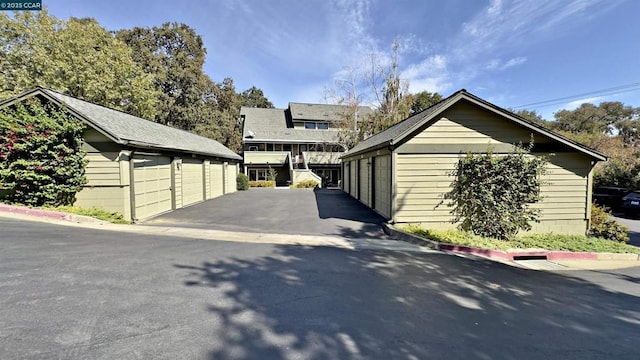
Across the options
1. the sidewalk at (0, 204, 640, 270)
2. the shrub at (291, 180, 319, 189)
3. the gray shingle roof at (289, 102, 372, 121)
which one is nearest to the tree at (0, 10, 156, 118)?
the sidewalk at (0, 204, 640, 270)

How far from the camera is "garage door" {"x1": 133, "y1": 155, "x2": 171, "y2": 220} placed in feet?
31.6

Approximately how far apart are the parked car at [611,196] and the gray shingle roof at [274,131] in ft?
65.6

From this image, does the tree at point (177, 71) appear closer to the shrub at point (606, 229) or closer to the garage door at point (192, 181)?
the garage door at point (192, 181)

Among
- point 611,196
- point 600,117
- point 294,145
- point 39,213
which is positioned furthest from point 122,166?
point 600,117

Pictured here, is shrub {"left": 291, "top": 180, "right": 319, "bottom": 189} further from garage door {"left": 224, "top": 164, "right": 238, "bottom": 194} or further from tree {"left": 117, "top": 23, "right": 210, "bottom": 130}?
tree {"left": 117, "top": 23, "right": 210, "bottom": 130}

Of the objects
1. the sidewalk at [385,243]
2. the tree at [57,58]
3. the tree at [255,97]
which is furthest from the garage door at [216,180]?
the tree at [255,97]

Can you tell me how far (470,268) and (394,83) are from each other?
2088 centimetres

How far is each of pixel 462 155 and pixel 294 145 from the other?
871 inches

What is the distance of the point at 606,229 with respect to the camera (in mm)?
9625

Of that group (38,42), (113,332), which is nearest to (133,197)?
(113,332)

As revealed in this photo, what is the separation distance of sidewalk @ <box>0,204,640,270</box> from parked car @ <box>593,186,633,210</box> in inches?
451

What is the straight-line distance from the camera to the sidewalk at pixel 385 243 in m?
7.14

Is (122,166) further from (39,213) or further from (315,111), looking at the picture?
(315,111)

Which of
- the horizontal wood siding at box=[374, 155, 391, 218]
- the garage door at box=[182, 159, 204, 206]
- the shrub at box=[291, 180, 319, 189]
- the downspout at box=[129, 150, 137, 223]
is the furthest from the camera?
the shrub at box=[291, 180, 319, 189]
